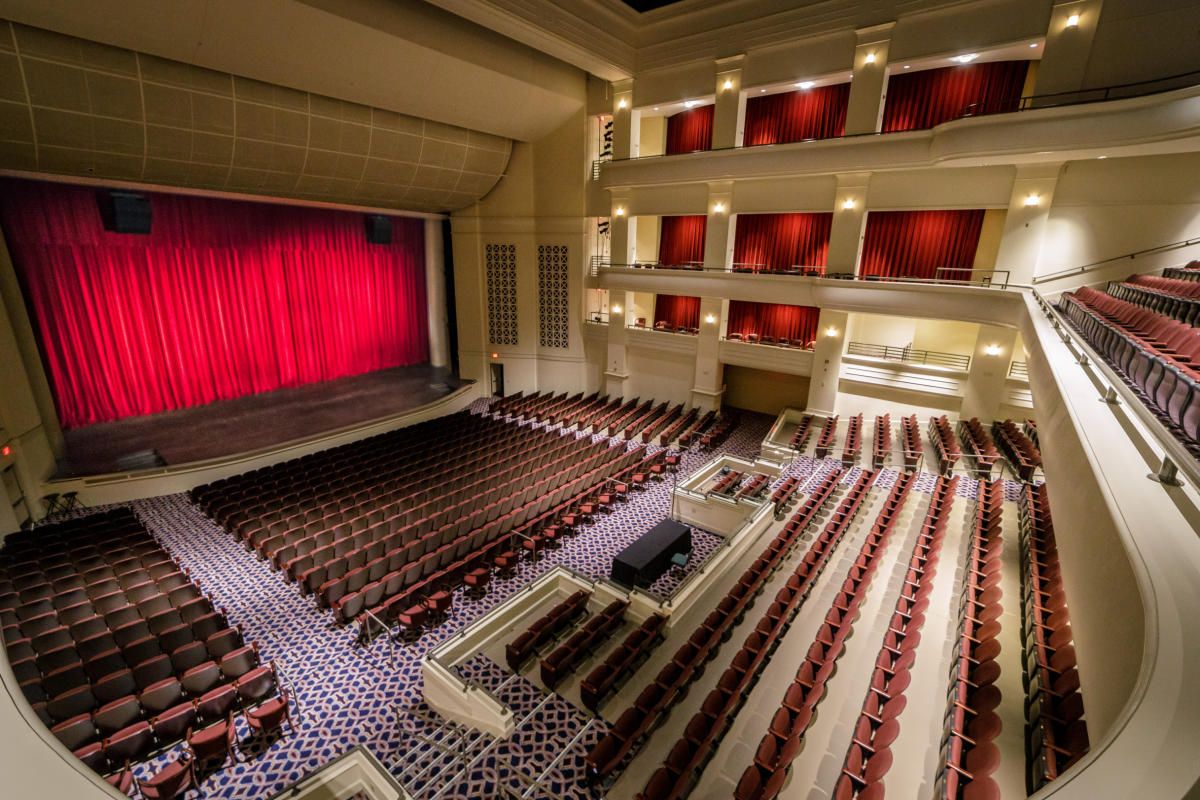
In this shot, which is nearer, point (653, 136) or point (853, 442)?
point (853, 442)

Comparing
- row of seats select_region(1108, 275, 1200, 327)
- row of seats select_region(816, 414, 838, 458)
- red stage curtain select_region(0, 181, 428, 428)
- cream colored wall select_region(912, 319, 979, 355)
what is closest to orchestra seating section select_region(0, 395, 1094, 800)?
row of seats select_region(816, 414, 838, 458)

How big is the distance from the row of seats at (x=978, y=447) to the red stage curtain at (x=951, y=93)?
19.9ft

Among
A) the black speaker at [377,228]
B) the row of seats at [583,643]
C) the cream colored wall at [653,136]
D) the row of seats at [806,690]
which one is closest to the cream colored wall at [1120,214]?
the row of seats at [806,690]

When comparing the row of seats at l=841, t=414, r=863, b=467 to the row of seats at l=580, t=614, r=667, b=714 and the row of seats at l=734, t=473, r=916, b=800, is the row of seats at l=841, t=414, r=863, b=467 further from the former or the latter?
the row of seats at l=580, t=614, r=667, b=714

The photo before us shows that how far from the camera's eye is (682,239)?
14.8 m

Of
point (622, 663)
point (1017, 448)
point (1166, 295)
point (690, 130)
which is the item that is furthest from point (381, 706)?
point (690, 130)

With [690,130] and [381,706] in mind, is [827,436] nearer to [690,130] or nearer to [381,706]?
[690,130]

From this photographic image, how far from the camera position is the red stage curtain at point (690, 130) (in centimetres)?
1342

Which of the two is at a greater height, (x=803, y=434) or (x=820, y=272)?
(x=820, y=272)

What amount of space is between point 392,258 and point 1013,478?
52.6 feet

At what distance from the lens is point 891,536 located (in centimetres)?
716

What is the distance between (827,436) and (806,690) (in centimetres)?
765

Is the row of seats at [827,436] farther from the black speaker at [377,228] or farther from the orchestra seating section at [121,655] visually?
the black speaker at [377,228]

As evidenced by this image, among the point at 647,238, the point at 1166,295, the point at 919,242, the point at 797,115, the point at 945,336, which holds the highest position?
the point at 797,115
